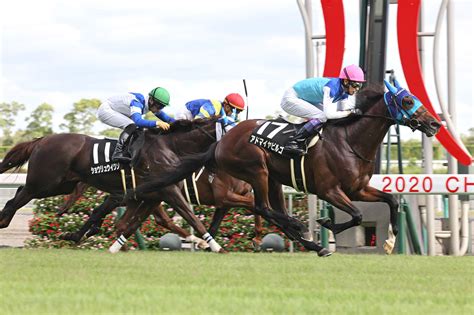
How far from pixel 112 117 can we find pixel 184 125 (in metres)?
0.70

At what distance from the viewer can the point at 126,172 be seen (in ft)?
25.9

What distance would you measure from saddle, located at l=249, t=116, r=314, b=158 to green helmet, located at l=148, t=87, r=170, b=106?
874mm

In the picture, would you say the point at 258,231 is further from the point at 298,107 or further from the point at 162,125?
the point at 298,107

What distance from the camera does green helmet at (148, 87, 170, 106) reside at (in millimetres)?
7773

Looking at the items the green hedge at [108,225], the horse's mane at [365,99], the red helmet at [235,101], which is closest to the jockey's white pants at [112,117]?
the red helmet at [235,101]

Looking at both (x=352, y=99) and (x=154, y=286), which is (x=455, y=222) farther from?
(x=154, y=286)

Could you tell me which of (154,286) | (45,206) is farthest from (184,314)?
(45,206)

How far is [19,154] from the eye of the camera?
848 cm

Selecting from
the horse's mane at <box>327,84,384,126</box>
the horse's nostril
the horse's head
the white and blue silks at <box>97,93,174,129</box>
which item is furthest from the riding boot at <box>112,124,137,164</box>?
the horse's nostril

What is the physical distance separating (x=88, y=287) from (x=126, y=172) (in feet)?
10.1

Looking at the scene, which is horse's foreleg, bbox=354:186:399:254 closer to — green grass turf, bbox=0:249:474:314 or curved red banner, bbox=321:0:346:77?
green grass turf, bbox=0:249:474:314

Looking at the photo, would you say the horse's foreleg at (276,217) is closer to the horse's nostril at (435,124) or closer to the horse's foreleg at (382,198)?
the horse's foreleg at (382,198)

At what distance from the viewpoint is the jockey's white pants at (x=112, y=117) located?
802 centimetres

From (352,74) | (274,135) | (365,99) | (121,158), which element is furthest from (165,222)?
(352,74)
